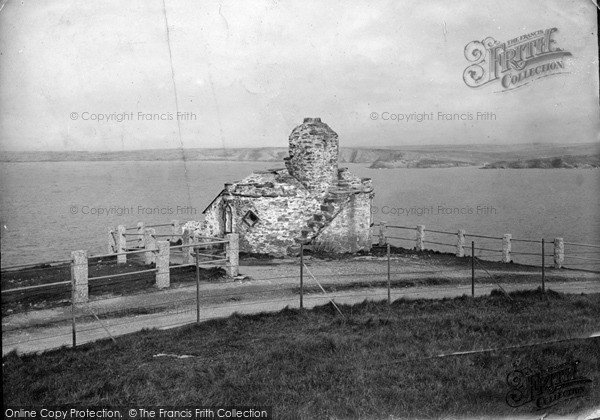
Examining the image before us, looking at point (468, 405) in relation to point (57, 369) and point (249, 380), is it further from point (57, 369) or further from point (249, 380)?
point (57, 369)

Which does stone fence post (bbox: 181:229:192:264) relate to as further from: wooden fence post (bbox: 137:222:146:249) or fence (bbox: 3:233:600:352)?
fence (bbox: 3:233:600:352)

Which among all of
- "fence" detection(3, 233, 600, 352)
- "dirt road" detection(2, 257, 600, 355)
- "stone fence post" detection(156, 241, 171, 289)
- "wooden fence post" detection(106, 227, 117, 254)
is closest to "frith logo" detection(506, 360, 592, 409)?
"fence" detection(3, 233, 600, 352)

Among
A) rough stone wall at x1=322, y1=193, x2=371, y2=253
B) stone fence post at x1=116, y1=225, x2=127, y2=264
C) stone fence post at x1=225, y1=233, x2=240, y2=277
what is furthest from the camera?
rough stone wall at x1=322, y1=193, x2=371, y2=253

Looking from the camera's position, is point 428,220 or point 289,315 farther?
point 428,220

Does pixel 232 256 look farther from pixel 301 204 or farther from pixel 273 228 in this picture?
pixel 301 204

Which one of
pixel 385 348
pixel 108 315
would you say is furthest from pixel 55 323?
pixel 385 348

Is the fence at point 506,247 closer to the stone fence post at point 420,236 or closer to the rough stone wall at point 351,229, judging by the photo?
the stone fence post at point 420,236
